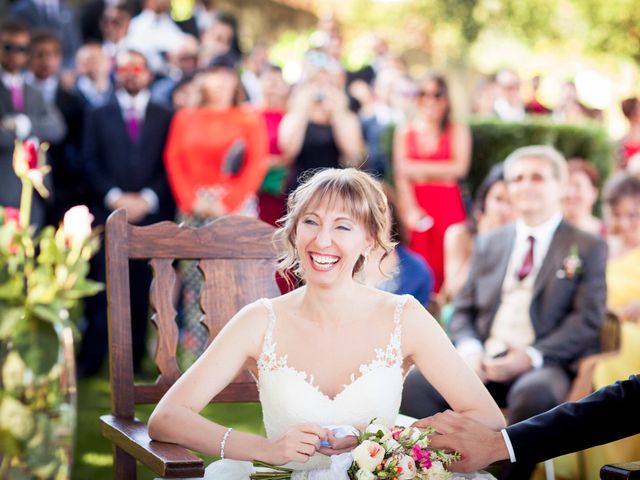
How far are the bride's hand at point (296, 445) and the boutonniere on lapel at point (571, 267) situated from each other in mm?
2278

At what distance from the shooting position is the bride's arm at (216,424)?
9.08ft

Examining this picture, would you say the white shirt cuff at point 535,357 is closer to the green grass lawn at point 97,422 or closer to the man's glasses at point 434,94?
the green grass lawn at point 97,422

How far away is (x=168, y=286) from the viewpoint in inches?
135

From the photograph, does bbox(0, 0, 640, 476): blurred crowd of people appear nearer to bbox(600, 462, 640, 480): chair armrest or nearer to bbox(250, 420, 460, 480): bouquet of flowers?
bbox(250, 420, 460, 480): bouquet of flowers

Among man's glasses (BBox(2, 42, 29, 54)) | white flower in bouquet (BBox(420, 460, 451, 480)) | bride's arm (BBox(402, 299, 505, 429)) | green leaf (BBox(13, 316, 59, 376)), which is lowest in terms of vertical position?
white flower in bouquet (BBox(420, 460, 451, 480))

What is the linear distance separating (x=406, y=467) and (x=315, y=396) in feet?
1.76

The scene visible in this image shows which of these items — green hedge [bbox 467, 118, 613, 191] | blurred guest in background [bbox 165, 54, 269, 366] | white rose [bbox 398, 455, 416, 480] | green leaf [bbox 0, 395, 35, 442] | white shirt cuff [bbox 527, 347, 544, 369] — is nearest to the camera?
green leaf [bbox 0, 395, 35, 442]

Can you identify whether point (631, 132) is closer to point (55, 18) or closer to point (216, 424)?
point (55, 18)

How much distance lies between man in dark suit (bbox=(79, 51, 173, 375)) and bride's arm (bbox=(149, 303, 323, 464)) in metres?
3.99

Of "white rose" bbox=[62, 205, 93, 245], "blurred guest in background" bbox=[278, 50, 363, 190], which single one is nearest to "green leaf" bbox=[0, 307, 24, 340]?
"white rose" bbox=[62, 205, 93, 245]

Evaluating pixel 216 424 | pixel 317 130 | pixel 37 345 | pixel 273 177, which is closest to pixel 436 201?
pixel 317 130

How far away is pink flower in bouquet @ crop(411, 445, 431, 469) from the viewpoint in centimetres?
261

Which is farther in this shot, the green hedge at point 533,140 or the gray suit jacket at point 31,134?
the green hedge at point 533,140

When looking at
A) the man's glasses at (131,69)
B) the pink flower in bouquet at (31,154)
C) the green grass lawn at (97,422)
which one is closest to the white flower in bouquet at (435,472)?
the pink flower in bouquet at (31,154)
